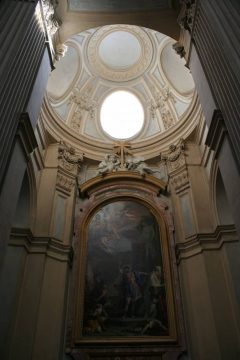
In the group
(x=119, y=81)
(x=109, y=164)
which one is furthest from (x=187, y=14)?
(x=119, y=81)

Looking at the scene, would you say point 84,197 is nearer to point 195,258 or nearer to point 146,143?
point 146,143

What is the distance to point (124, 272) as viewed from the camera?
9469mm

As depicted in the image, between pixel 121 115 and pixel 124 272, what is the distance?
7208 mm

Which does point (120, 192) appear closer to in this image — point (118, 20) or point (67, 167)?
point (67, 167)

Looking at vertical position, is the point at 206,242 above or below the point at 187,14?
below

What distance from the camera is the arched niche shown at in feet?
27.2

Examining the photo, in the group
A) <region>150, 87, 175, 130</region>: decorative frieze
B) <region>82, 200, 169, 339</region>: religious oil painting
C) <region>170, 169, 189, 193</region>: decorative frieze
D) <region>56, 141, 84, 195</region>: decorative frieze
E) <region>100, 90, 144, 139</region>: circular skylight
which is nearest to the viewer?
<region>82, 200, 169, 339</region>: religious oil painting

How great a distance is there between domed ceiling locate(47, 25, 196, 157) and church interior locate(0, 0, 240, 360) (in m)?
0.07

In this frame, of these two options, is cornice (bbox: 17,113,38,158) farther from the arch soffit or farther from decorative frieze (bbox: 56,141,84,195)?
decorative frieze (bbox: 56,141,84,195)

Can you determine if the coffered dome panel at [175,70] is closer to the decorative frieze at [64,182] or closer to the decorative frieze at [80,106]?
the decorative frieze at [80,106]

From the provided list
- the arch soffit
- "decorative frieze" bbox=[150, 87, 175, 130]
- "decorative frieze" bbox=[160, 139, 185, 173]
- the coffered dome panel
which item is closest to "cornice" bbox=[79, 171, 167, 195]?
"decorative frieze" bbox=[160, 139, 185, 173]

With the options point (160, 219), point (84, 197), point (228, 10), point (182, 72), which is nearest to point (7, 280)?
point (84, 197)

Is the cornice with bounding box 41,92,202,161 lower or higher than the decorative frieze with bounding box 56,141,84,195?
higher

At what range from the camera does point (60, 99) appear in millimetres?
12969
